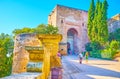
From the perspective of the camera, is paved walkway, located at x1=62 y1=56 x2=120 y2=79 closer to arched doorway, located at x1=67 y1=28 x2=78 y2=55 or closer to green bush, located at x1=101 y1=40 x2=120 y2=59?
green bush, located at x1=101 y1=40 x2=120 y2=59

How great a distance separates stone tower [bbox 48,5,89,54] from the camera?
3391cm

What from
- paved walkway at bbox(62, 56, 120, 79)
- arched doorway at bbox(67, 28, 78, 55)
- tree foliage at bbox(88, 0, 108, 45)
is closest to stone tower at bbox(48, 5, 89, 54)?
arched doorway at bbox(67, 28, 78, 55)

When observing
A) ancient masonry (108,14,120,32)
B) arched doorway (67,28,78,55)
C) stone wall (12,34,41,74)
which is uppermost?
ancient masonry (108,14,120,32)

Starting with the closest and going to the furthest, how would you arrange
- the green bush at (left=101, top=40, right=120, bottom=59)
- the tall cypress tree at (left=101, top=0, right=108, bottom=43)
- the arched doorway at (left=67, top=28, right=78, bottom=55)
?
the green bush at (left=101, top=40, right=120, bottom=59)
the tall cypress tree at (left=101, top=0, right=108, bottom=43)
the arched doorway at (left=67, top=28, right=78, bottom=55)

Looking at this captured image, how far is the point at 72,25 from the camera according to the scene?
3550 centimetres

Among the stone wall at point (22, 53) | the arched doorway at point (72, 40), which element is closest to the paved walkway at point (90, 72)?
the stone wall at point (22, 53)

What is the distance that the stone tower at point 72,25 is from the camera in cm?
3391

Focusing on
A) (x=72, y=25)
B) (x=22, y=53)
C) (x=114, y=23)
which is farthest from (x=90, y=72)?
(x=114, y=23)

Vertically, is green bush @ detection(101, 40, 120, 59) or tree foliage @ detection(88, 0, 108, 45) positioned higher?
tree foliage @ detection(88, 0, 108, 45)

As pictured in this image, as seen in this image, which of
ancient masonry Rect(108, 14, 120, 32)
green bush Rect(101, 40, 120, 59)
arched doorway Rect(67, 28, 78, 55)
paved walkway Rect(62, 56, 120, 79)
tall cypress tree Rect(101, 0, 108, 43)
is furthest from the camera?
ancient masonry Rect(108, 14, 120, 32)

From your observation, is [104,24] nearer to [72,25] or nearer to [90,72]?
[72,25]

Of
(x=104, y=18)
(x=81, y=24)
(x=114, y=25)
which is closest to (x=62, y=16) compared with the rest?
(x=81, y=24)

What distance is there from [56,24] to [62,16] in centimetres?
226

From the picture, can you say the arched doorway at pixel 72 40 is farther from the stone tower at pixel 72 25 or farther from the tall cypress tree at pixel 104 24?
the tall cypress tree at pixel 104 24
